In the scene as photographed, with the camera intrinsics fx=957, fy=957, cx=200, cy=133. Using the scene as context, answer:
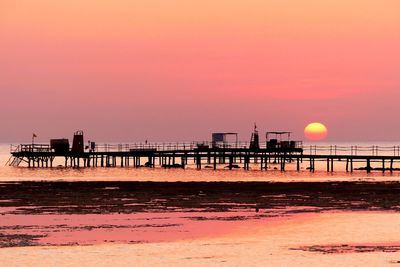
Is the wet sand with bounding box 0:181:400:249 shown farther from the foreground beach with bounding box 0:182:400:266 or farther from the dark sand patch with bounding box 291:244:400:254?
the dark sand patch with bounding box 291:244:400:254

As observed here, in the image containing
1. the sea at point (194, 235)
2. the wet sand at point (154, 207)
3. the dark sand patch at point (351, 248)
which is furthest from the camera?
the wet sand at point (154, 207)

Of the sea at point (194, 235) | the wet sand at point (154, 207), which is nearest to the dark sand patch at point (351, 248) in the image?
the sea at point (194, 235)

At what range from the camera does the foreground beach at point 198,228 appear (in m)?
31.0

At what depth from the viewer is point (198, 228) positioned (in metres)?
40.0

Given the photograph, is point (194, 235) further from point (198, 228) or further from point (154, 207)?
point (154, 207)

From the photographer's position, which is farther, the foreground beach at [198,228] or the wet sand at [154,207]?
the wet sand at [154,207]

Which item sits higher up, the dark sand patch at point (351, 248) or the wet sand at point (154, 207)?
the wet sand at point (154, 207)

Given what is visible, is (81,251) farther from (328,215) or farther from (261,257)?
(328,215)

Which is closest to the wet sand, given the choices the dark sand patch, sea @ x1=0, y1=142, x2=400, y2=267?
sea @ x1=0, y1=142, x2=400, y2=267

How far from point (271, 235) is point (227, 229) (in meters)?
2.65

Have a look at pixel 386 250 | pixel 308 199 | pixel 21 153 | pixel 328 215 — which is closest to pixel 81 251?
pixel 386 250

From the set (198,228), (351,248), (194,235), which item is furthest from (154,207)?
(351,248)

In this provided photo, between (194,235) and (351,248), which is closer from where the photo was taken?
(351,248)

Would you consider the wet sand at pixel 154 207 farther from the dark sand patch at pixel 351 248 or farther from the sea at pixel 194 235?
the dark sand patch at pixel 351 248
